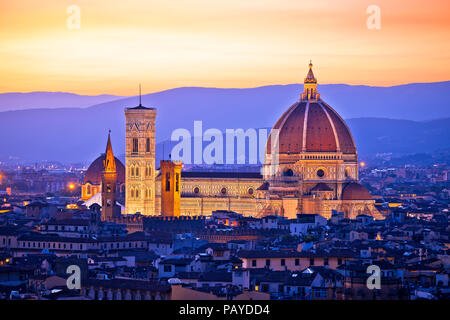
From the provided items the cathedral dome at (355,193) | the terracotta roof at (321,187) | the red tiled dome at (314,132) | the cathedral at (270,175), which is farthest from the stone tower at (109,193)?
the cathedral dome at (355,193)

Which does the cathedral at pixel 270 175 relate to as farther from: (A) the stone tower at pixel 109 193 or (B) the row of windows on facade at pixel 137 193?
(A) the stone tower at pixel 109 193

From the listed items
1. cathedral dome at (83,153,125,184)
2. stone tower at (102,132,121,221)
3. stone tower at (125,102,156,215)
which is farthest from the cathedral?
cathedral dome at (83,153,125,184)

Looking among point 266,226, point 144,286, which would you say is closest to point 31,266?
point 144,286

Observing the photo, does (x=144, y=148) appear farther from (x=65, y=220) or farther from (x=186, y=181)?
(x=65, y=220)

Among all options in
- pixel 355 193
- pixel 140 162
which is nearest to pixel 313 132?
pixel 355 193

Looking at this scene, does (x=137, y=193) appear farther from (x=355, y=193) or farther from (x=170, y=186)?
(x=355, y=193)
